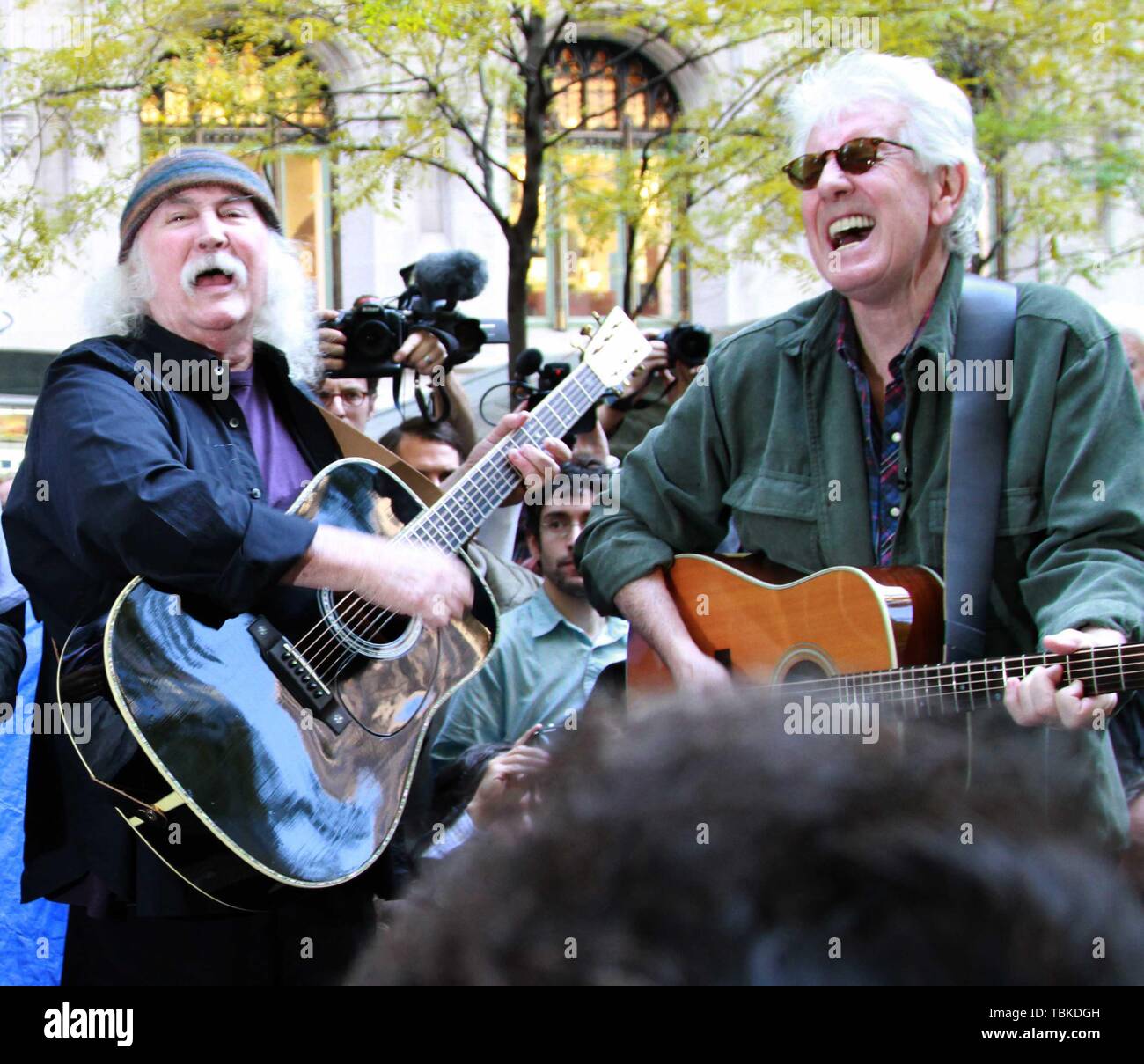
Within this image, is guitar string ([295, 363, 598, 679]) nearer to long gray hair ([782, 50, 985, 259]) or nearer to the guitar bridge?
the guitar bridge

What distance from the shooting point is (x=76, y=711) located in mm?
2340

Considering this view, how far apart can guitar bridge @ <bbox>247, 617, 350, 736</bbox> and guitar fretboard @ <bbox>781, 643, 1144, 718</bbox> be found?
774 mm

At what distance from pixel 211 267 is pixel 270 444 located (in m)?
0.35

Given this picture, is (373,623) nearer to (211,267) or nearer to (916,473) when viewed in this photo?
(211,267)

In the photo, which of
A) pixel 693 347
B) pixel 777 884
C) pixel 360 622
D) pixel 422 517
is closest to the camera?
pixel 777 884

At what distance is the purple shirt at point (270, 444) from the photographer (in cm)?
276

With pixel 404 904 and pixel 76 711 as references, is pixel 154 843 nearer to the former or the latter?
pixel 76 711

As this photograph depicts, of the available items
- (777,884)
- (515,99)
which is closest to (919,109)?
(777,884)

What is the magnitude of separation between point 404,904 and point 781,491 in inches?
78.4

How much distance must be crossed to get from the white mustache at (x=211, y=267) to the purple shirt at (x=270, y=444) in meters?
0.18

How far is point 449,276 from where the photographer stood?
4523mm

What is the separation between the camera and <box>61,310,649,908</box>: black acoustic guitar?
232 cm

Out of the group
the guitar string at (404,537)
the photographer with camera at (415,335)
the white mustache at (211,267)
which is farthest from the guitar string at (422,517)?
the photographer with camera at (415,335)
